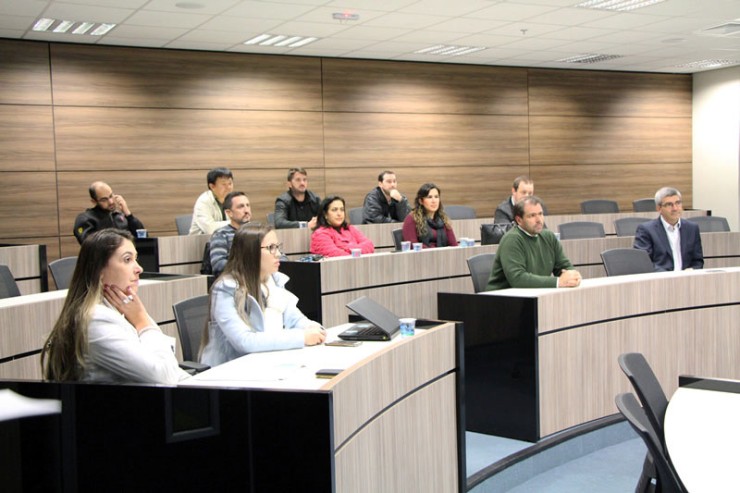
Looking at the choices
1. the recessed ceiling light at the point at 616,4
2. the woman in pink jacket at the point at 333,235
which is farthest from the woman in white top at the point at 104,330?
the recessed ceiling light at the point at 616,4

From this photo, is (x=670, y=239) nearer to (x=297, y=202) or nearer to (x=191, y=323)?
(x=297, y=202)

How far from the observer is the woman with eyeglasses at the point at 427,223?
712cm

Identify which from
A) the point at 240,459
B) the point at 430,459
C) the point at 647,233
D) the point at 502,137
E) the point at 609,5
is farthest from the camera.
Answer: the point at 502,137

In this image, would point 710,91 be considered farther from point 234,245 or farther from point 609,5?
point 234,245

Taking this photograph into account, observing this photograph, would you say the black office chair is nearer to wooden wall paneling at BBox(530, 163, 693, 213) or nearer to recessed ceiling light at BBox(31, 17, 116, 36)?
recessed ceiling light at BBox(31, 17, 116, 36)

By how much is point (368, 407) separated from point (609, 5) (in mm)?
6384

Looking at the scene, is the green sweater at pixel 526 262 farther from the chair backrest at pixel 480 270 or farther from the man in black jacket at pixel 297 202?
the man in black jacket at pixel 297 202

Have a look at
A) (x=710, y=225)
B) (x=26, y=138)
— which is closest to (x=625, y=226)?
(x=710, y=225)

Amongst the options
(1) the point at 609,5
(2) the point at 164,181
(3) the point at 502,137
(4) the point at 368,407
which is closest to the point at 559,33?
(1) the point at 609,5

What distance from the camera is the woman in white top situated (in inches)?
100

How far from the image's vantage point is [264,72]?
32.6ft

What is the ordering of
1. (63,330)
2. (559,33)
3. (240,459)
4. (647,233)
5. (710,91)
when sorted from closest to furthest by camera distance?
(240,459) < (63,330) < (647,233) < (559,33) < (710,91)

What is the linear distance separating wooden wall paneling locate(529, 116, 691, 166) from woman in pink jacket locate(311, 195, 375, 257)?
5.89 metres

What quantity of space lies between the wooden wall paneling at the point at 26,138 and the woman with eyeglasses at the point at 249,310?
583cm
